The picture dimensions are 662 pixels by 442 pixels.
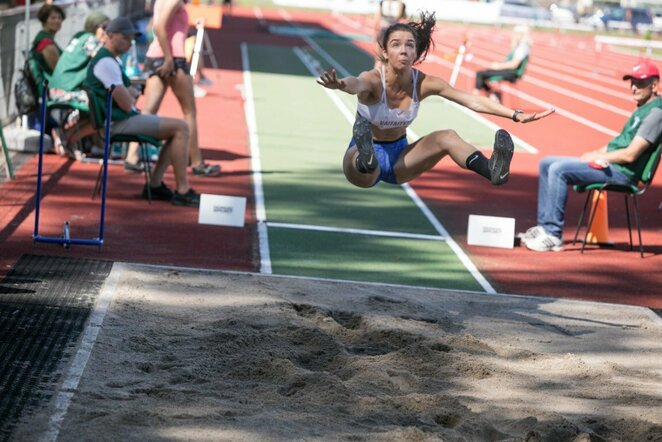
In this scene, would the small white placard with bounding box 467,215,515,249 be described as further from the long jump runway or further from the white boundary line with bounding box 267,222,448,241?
the white boundary line with bounding box 267,222,448,241

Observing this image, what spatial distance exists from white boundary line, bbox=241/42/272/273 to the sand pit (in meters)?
0.90

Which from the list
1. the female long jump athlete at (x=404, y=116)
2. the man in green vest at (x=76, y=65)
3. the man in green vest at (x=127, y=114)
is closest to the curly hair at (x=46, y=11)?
the man in green vest at (x=76, y=65)

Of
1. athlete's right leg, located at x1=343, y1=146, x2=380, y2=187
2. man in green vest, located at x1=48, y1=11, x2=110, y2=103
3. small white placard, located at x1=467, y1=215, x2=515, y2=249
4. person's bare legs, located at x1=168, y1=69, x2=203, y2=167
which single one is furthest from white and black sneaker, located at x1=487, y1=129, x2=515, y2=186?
man in green vest, located at x1=48, y1=11, x2=110, y2=103

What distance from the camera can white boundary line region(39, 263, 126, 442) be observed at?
5.36 metres

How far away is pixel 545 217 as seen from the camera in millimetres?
10992

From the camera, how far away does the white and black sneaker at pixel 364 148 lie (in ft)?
24.3

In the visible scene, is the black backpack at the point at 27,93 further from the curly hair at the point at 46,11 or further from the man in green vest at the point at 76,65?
the curly hair at the point at 46,11

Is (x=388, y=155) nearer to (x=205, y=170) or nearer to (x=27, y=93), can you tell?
(x=205, y=170)

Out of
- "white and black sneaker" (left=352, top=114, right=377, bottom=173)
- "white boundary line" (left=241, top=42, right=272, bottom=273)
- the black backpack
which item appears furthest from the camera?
the black backpack

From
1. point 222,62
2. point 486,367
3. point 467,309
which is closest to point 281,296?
point 467,309

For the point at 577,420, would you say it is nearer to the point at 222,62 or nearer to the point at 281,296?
the point at 281,296

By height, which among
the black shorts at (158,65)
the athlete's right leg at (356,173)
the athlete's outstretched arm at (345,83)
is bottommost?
the black shorts at (158,65)

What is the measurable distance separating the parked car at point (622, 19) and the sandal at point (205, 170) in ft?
168

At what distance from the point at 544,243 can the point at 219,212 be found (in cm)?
288
